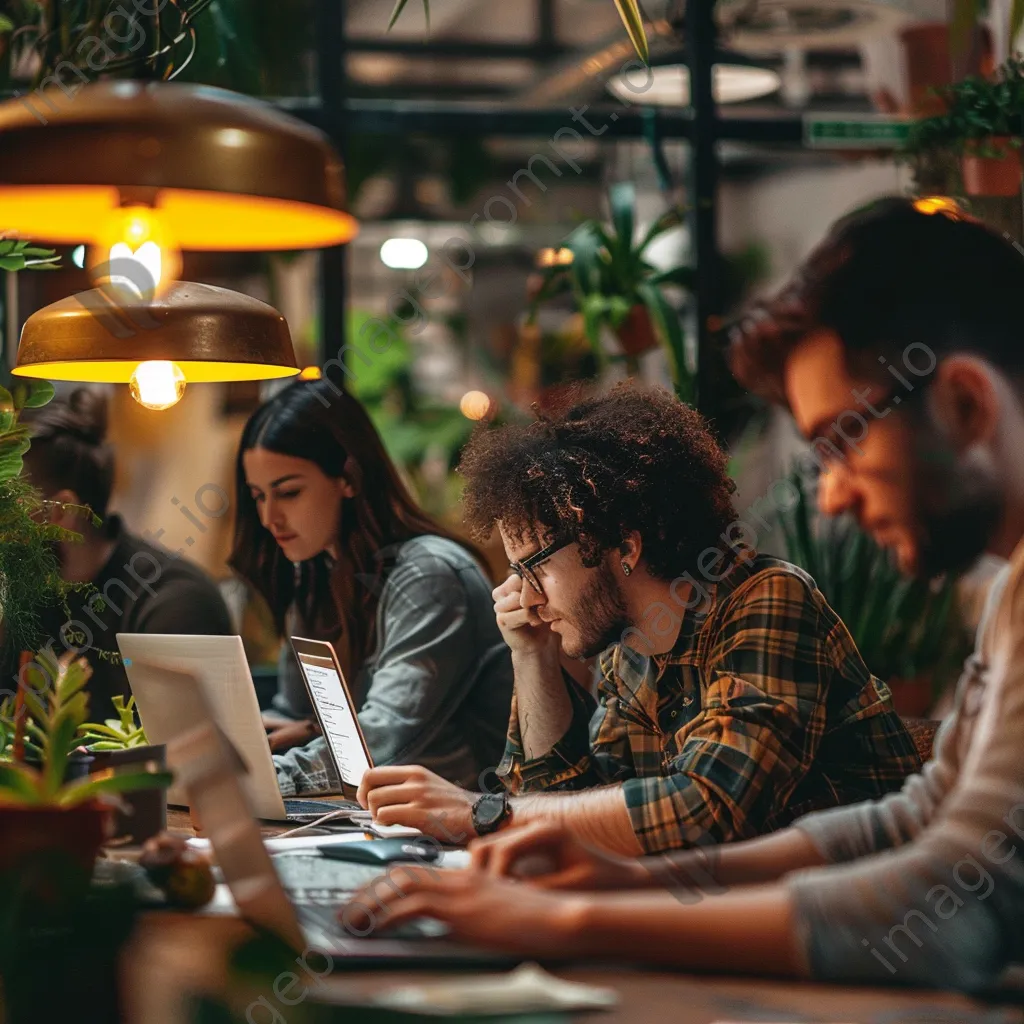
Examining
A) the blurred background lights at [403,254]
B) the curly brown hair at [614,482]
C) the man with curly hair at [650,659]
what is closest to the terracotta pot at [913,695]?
the man with curly hair at [650,659]

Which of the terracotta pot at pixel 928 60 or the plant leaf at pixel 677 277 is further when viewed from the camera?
the plant leaf at pixel 677 277

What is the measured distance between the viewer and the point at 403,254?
20.4 ft

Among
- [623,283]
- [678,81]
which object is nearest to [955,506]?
[623,283]

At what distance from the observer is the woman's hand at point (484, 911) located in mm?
1305

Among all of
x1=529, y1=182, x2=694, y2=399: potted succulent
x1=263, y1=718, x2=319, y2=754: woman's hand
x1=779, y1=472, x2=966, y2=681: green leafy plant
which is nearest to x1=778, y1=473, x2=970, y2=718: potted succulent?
x1=779, y1=472, x2=966, y2=681: green leafy plant

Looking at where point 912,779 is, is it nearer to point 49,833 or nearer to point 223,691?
point 49,833

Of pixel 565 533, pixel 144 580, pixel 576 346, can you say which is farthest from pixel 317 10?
pixel 565 533

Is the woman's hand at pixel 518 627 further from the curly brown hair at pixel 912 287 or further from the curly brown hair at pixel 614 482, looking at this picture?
the curly brown hair at pixel 912 287

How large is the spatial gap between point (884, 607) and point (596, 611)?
2217mm

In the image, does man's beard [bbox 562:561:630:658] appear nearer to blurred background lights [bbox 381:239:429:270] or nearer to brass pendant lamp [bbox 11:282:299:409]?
brass pendant lamp [bbox 11:282:299:409]

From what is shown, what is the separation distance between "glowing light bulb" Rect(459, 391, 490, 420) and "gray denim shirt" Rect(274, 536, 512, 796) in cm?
261

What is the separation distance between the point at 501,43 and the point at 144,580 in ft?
11.3

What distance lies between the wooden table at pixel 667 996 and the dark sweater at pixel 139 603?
1.79 metres

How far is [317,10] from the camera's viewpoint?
427 cm
